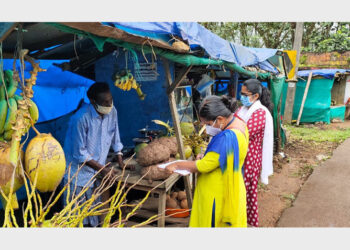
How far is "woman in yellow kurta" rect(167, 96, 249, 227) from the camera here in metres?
2.19

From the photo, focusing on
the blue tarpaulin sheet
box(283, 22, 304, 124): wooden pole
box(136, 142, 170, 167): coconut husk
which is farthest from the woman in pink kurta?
box(283, 22, 304, 124): wooden pole

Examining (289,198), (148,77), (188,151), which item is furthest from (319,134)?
(148,77)

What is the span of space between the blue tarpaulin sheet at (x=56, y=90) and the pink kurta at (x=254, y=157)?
2.51 metres

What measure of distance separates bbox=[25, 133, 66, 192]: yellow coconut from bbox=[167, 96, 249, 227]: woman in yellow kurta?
131 centimetres

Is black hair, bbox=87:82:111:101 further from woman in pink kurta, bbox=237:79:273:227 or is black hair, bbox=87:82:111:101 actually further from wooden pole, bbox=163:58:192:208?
woman in pink kurta, bbox=237:79:273:227

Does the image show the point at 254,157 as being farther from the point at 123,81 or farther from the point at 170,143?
the point at 123,81

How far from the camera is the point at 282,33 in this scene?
16.2 meters

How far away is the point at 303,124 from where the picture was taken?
12.3 m

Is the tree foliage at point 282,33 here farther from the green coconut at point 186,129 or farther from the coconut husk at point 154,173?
the coconut husk at point 154,173

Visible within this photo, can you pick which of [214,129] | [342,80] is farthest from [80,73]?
[342,80]

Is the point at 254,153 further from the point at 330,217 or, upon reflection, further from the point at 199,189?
the point at 330,217

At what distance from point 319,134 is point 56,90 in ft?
31.1

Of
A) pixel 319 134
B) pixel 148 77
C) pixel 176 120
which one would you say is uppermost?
pixel 148 77

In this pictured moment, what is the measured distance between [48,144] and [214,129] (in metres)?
1.46
